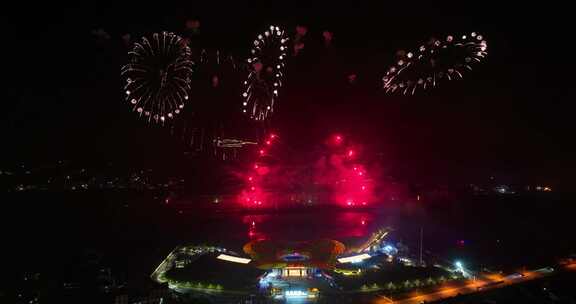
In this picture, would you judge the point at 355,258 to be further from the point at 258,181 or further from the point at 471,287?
the point at 258,181

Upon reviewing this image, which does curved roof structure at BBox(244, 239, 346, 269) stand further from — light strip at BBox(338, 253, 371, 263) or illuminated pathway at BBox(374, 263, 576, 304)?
illuminated pathway at BBox(374, 263, 576, 304)

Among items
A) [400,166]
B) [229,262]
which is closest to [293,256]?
[229,262]

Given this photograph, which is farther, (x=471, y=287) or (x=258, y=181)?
(x=258, y=181)

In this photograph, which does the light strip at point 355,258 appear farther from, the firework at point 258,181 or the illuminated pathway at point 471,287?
the firework at point 258,181

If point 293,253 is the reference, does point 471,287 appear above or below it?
below

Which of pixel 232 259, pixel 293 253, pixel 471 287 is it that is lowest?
pixel 471 287

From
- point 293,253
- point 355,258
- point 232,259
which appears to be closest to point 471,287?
point 355,258

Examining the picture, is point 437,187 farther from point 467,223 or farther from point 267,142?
point 267,142

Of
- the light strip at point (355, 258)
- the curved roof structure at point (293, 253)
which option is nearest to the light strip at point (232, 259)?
the curved roof structure at point (293, 253)
